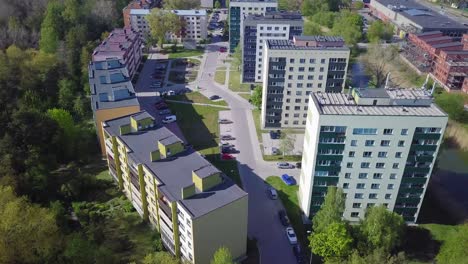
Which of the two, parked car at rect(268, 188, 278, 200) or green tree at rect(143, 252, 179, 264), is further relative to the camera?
parked car at rect(268, 188, 278, 200)

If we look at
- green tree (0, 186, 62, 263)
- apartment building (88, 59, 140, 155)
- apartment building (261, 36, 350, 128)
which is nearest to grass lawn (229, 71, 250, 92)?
apartment building (261, 36, 350, 128)

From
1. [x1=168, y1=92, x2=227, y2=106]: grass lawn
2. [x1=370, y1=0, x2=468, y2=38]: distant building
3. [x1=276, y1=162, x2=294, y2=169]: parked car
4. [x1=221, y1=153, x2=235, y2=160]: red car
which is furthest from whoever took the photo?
[x1=370, y1=0, x2=468, y2=38]: distant building

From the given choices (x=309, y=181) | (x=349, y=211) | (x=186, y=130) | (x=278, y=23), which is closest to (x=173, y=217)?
(x=309, y=181)

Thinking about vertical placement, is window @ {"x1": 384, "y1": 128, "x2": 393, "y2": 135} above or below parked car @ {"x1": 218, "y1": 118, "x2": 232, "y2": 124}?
above

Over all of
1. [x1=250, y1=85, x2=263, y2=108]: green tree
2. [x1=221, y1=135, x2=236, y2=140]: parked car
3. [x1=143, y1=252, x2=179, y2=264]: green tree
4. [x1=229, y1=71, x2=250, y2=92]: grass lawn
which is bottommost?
[x1=221, y1=135, x2=236, y2=140]: parked car

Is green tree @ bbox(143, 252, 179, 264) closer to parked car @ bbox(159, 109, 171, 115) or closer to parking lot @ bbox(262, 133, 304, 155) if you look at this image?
parking lot @ bbox(262, 133, 304, 155)

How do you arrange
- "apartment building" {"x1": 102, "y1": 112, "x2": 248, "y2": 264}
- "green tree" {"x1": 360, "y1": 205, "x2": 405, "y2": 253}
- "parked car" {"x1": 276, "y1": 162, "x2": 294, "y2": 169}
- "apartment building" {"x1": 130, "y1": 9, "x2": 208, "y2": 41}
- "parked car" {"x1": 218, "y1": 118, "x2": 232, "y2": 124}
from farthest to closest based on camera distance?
"apartment building" {"x1": 130, "y1": 9, "x2": 208, "y2": 41}
"parked car" {"x1": 218, "y1": 118, "x2": 232, "y2": 124}
"parked car" {"x1": 276, "y1": 162, "x2": 294, "y2": 169}
"green tree" {"x1": 360, "y1": 205, "x2": 405, "y2": 253}
"apartment building" {"x1": 102, "y1": 112, "x2": 248, "y2": 264}
